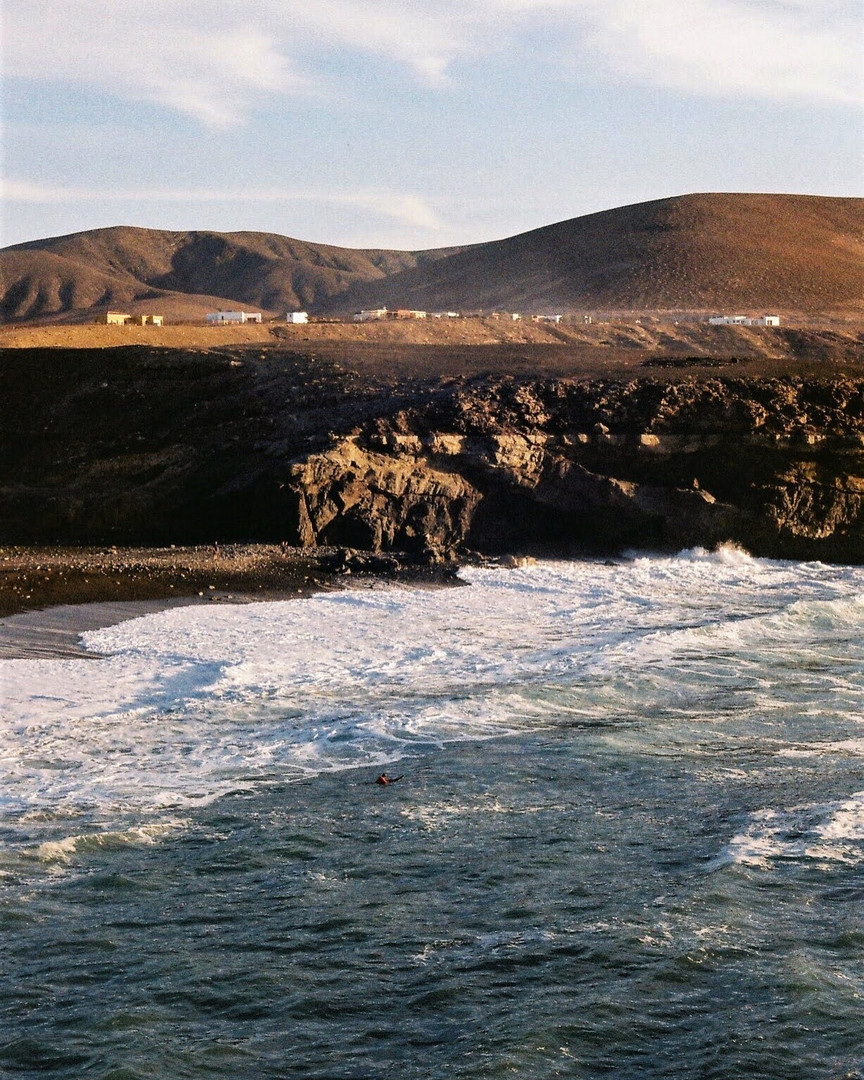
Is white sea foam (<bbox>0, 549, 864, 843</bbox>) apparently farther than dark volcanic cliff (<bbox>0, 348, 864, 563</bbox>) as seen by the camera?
No

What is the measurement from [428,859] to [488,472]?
22.9 m

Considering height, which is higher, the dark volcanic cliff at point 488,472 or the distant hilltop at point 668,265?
the distant hilltop at point 668,265

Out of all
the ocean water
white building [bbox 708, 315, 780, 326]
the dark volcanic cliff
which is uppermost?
white building [bbox 708, 315, 780, 326]

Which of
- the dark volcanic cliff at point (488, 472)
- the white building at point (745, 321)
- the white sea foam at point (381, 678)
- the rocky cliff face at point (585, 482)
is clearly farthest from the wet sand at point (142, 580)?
the white building at point (745, 321)

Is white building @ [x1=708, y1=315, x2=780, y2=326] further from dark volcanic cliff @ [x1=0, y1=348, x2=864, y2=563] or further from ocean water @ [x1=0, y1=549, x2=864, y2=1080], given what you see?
ocean water @ [x1=0, y1=549, x2=864, y2=1080]

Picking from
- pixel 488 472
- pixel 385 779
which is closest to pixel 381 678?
pixel 385 779

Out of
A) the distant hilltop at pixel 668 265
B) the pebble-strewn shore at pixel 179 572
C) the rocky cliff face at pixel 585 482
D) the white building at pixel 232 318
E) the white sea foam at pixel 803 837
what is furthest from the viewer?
the distant hilltop at pixel 668 265

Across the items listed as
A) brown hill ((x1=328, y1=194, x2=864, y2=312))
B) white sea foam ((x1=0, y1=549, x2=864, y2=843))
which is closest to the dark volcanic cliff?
white sea foam ((x1=0, y1=549, x2=864, y2=843))

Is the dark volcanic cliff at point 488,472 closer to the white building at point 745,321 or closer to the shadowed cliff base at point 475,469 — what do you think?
the shadowed cliff base at point 475,469

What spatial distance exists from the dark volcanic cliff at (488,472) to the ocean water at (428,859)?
432 inches

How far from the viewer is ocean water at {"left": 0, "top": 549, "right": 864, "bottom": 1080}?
10297 mm

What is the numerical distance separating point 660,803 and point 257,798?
4.88 meters

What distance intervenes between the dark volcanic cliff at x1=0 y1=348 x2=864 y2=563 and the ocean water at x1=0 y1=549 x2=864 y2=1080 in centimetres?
1097

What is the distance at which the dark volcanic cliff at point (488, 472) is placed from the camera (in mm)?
35375
